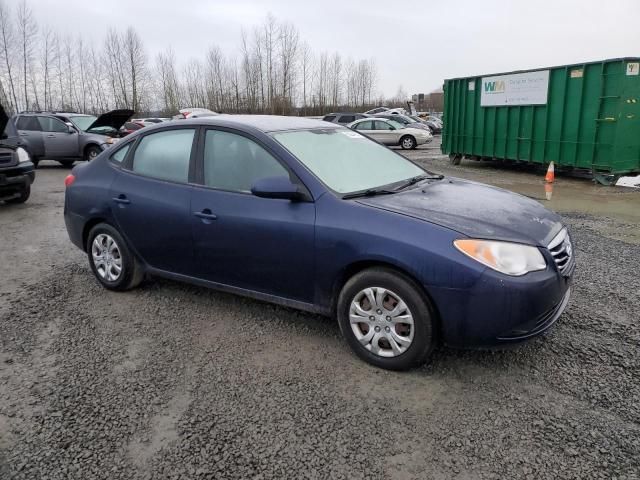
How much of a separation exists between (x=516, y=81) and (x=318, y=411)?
543 inches

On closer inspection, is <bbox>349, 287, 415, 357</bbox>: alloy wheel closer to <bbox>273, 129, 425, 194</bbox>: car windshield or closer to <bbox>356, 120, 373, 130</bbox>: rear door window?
<bbox>273, 129, 425, 194</bbox>: car windshield

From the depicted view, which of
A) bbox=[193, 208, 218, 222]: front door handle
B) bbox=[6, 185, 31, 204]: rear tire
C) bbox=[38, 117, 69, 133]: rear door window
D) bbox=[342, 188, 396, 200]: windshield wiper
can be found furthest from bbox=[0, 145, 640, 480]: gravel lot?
bbox=[38, 117, 69, 133]: rear door window

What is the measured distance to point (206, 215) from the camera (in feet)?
12.9

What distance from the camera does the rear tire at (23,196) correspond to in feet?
31.2

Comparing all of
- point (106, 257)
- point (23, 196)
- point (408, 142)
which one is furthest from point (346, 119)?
point (106, 257)

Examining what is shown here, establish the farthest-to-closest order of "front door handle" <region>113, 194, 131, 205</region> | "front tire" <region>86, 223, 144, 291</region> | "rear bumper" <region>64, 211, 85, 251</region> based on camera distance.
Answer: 1. "rear bumper" <region>64, 211, 85, 251</region>
2. "front tire" <region>86, 223, 144, 291</region>
3. "front door handle" <region>113, 194, 131, 205</region>

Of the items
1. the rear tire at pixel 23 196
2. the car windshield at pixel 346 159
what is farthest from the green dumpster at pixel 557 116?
the rear tire at pixel 23 196

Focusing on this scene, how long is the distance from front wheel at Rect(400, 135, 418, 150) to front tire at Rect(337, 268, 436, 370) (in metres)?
20.9

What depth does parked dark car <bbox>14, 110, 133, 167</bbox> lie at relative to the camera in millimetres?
15164

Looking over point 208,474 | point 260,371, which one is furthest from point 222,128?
point 208,474

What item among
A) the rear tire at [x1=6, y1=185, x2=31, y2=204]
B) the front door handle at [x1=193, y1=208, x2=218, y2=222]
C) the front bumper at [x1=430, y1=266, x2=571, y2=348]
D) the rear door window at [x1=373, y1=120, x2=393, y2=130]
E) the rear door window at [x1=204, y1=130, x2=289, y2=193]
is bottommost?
the rear tire at [x1=6, y1=185, x2=31, y2=204]

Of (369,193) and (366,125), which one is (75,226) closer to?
(369,193)

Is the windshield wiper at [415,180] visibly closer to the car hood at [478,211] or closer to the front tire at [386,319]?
the car hood at [478,211]

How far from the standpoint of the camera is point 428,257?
3021 millimetres
